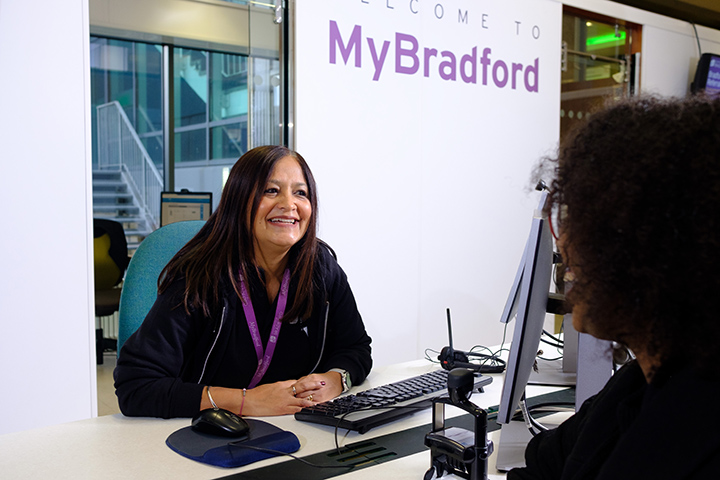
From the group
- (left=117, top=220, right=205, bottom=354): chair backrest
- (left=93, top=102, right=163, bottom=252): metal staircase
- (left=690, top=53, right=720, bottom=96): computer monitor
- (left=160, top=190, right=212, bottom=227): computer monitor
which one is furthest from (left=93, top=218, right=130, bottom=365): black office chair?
(left=690, top=53, right=720, bottom=96): computer monitor

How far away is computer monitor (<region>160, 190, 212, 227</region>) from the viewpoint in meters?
4.14

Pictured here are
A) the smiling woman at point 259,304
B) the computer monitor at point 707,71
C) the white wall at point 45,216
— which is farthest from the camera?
the computer monitor at point 707,71

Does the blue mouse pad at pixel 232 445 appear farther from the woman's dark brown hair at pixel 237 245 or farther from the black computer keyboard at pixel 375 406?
the woman's dark brown hair at pixel 237 245

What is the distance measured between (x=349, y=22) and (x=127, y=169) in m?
3.82

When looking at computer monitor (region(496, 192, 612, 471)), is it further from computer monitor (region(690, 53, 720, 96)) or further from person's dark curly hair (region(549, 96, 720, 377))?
computer monitor (region(690, 53, 720, 96))

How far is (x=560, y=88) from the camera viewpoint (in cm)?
443

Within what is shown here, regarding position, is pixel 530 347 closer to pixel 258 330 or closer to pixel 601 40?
pixel 258 330

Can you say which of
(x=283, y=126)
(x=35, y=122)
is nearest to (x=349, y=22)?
(x=283, y=126)

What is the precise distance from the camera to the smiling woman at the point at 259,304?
1555 mm

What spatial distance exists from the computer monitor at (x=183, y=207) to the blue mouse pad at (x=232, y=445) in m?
3.00

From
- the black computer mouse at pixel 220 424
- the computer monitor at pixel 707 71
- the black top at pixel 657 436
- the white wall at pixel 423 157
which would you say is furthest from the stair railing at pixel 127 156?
the black top at pixel 657 436

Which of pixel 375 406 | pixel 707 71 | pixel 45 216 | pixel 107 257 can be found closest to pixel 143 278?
pixel 375 406

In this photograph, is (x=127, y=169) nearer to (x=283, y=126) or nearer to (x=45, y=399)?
(x=283, y=126)

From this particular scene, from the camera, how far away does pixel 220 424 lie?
1.23m
